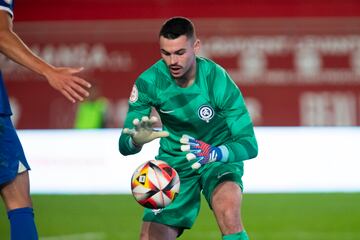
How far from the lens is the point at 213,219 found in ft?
32.9

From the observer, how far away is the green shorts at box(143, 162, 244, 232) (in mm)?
5625

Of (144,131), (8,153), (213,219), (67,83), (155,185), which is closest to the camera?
(67,83)

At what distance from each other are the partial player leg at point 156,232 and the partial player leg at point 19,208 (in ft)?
3.26

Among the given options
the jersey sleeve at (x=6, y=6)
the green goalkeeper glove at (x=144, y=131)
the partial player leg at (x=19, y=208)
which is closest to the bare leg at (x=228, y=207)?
the green goalkeeper glove at (x=144, y=131)

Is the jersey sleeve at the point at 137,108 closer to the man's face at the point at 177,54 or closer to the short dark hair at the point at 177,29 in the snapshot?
the man's face at the point at 177,54

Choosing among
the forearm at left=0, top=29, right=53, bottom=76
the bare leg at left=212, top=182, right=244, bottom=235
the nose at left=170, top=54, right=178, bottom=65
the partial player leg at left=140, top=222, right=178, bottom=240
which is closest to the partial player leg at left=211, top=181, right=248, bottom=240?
the bare leg at left=212, top=182, right=244, bottom=235

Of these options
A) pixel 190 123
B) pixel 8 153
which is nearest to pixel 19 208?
pixel 8 153

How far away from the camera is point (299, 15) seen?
56.0ft

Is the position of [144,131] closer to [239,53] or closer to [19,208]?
[19,208]

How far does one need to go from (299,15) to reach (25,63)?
13075 mm

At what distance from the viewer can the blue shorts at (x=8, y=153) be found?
186 inches

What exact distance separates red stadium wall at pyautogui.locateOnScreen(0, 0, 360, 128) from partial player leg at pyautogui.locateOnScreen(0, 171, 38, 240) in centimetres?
1216

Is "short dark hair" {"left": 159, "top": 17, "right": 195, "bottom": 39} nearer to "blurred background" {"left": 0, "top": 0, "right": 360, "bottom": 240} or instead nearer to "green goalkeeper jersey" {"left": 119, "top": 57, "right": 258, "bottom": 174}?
"green goalkeeper jersey" {"left": 119, "top": 57, "right": 258, "bottom": 174}

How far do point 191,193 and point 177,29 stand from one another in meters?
1.15
